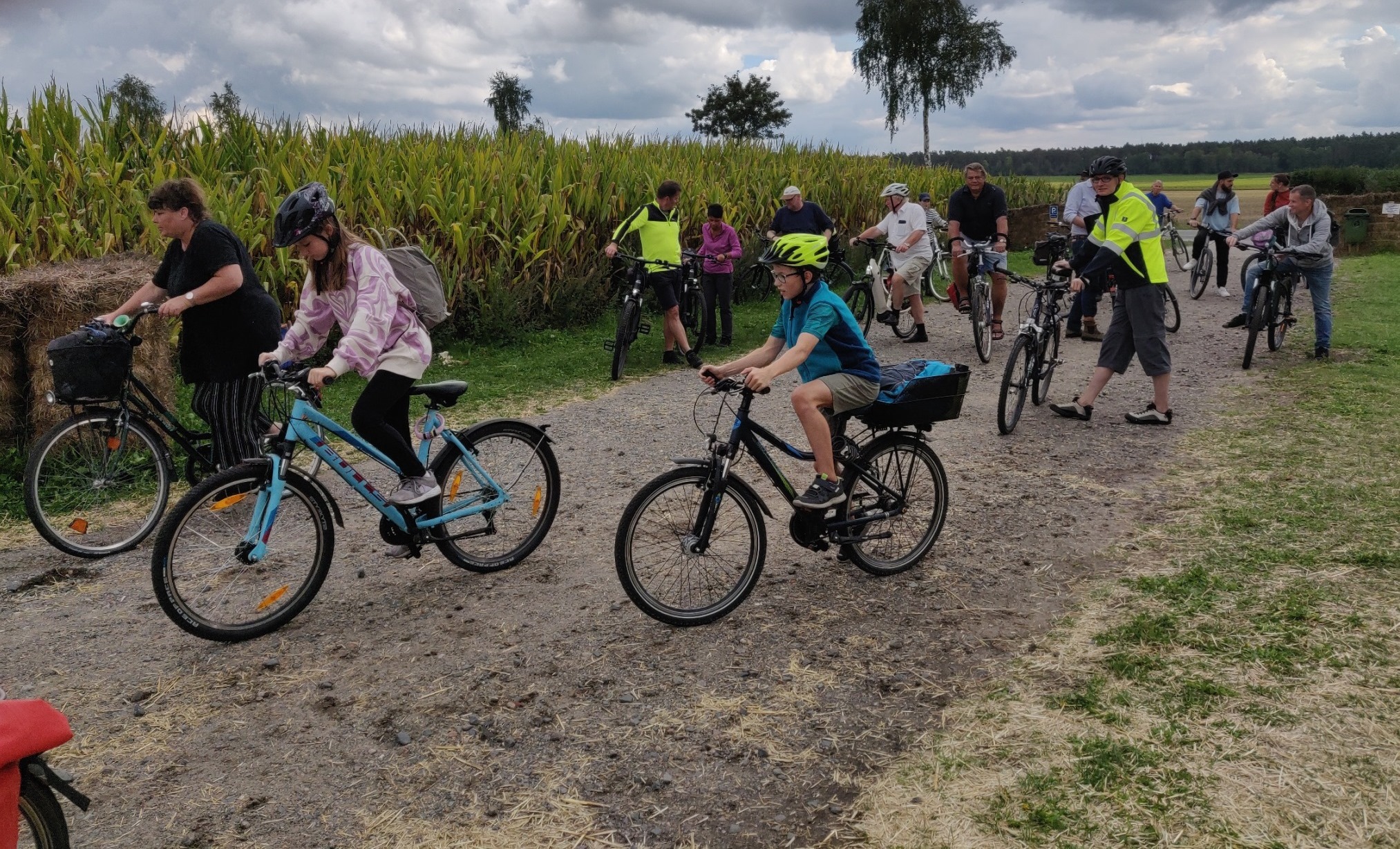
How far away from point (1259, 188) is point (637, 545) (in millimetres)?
83162

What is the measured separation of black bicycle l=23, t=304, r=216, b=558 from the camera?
5840mm

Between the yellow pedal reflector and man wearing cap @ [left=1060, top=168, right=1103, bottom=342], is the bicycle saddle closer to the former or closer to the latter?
the yellow pedal reflector

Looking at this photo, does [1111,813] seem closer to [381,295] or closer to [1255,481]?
[381,295]

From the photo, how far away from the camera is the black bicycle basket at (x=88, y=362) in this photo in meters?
5.74

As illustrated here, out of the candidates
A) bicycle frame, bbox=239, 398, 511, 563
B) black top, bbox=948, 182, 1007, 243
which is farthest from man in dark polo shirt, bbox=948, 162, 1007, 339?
bicycle frame, bbox=239, 398, 511, 563

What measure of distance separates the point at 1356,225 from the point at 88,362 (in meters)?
30.3

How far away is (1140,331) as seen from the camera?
8.64 m

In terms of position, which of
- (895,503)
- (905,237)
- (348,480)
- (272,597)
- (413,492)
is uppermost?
(905,237)

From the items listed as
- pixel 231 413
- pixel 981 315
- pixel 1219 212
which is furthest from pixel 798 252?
pixel 1219 212

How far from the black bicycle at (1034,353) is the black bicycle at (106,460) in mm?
6144

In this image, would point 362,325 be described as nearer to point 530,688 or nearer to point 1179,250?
point 530,688

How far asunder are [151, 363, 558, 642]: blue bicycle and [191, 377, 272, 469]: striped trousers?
4.29ft

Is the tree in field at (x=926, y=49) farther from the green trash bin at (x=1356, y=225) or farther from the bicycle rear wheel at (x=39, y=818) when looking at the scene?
the bicycle rear wheel at (x=39, y=818)

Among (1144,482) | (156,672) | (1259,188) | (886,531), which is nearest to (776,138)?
(1144,482)
